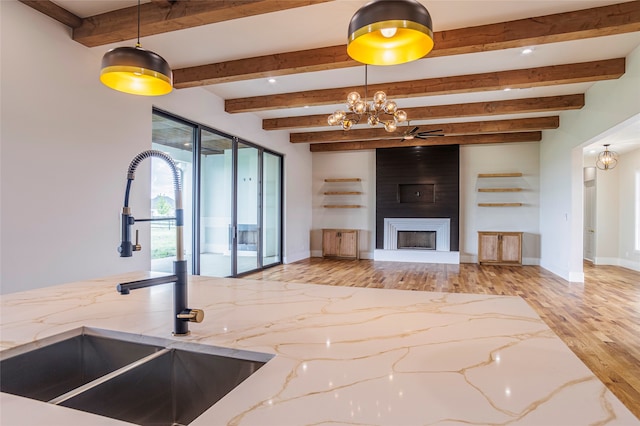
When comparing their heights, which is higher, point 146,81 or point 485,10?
point 485,10

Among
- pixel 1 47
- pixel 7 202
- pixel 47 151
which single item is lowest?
pixel 7 202

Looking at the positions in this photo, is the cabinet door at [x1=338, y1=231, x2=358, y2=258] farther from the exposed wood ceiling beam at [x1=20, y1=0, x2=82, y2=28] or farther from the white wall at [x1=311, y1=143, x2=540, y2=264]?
the exposed wood ceiling beam at [x1=20, y1=0, x2=82, y2=28]

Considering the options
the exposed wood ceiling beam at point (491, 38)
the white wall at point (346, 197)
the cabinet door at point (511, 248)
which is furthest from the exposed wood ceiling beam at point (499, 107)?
the cabinet door at point (511, 248)

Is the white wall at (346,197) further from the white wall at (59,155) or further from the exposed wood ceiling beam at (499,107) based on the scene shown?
the white wall at (59,155)

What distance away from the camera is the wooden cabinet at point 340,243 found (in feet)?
30.1

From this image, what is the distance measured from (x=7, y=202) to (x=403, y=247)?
7623 millimetres

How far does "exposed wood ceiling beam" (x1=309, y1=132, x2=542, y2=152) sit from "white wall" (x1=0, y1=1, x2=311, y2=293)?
552 centimetres

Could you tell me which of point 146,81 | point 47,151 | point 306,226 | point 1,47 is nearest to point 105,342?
point 146,81

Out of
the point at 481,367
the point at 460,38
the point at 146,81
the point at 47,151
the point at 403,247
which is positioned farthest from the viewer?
the point at 403,247

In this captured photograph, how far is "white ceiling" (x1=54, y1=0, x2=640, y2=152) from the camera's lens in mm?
3189

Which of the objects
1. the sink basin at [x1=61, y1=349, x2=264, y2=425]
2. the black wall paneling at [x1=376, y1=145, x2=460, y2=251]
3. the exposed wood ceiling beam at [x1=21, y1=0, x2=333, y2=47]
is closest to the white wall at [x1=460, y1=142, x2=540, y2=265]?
the black wall paneling at [x1=376, y1=145, x2=460, y2=251]

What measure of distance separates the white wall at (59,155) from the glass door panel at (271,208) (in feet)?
10.8

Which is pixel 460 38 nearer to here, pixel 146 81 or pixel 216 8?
pixel 216 8

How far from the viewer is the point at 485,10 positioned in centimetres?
324
